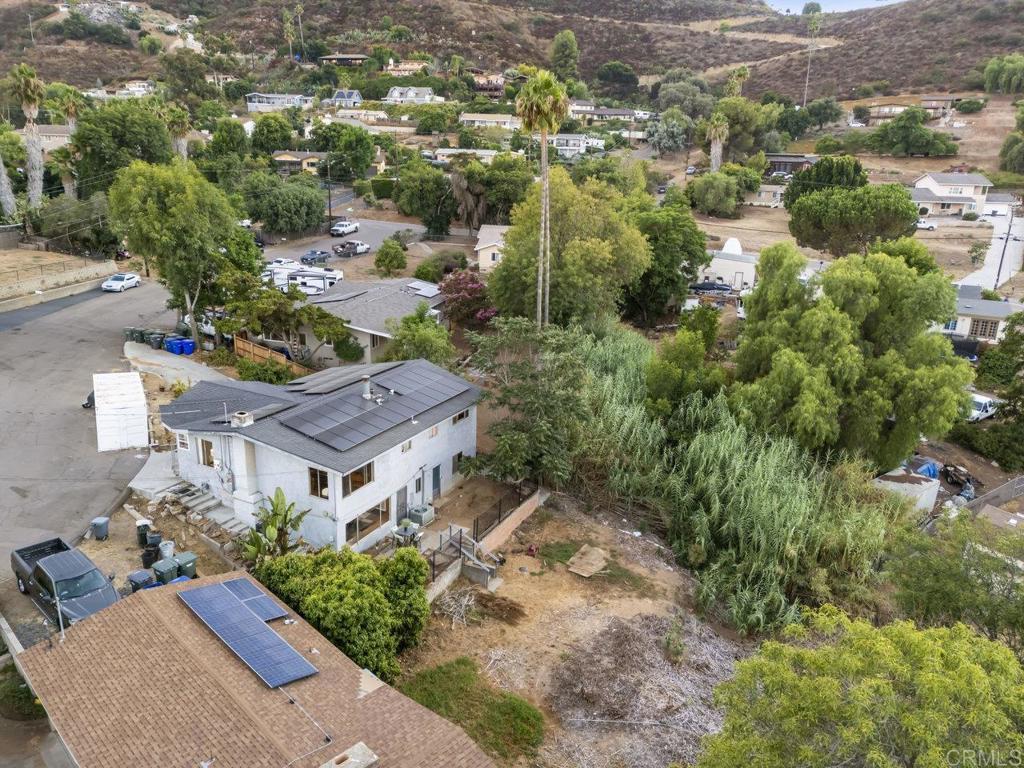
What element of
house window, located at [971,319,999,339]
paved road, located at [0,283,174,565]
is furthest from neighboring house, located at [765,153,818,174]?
paved road, located at [0,283,174,565]

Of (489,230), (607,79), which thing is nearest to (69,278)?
(489,230)

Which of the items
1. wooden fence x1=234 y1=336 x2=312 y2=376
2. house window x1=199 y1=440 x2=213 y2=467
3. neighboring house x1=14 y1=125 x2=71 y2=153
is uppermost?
neighboring house x1=14 y1=125 x2=71 y2=153

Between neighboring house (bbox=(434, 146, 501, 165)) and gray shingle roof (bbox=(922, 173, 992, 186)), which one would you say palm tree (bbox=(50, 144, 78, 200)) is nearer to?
neighboring house (bbox=(434, 146, 501, 165))

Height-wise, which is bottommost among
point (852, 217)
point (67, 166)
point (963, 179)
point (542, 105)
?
point (852, 217)

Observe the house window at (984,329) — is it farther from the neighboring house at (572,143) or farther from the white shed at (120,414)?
the neighboring house at (572,143)

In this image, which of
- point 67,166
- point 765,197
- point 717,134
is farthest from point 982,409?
point 67,166

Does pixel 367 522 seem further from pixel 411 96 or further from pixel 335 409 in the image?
pixel 411 96
